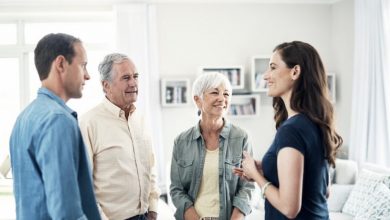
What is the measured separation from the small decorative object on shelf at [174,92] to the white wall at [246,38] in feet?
0.45

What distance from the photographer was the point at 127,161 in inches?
86.7

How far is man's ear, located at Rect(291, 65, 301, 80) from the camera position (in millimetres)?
1735

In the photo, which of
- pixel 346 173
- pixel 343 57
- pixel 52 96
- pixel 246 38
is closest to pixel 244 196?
pixel 52 96

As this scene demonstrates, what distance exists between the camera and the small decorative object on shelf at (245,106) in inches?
204

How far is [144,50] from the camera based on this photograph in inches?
199

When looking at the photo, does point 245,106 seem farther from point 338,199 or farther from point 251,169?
point 251,169

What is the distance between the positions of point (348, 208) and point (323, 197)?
105 inches

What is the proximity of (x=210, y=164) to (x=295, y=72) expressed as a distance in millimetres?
813

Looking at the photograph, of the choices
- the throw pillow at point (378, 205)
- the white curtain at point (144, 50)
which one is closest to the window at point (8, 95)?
the white curtain at point (144, 50)

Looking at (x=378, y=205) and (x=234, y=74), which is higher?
(x=234, y=74)

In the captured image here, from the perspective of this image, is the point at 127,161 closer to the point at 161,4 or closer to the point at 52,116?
the point at 52,116

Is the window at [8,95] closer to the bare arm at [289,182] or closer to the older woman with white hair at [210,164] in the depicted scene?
the older woman with white hair at [210,164]

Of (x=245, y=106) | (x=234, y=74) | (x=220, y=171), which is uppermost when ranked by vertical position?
(x=234, y=74)

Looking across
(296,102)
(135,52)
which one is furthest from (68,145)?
(135,52)
